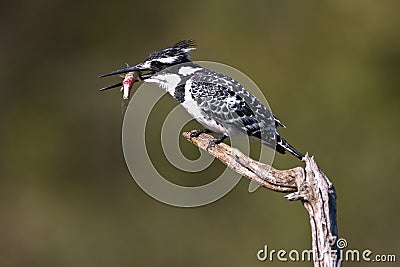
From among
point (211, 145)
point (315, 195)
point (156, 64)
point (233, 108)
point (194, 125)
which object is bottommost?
point (315, 195)

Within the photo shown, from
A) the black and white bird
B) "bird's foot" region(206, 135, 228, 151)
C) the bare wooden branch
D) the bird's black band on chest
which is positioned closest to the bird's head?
the black and white bird

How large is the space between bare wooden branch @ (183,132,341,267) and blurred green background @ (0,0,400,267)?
13.6ft

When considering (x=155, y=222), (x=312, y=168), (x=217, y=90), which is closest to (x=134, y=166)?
(x=155, y=222)

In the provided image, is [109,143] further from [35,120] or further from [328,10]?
[328,10]

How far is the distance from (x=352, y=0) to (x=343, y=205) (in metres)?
2.24

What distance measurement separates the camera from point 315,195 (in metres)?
3.42

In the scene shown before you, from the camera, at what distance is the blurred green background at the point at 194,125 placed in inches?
319

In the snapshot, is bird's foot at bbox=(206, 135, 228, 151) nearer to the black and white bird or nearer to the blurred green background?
the black and white bird

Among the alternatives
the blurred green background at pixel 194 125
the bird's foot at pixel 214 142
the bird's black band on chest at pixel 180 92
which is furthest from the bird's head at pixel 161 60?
the blurred green background at pixel 194 125

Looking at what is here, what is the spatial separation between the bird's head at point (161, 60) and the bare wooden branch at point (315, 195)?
932 millimetres

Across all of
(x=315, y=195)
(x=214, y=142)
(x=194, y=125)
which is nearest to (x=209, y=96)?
(x=214, y=142)

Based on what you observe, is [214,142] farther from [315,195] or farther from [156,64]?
[315,195]

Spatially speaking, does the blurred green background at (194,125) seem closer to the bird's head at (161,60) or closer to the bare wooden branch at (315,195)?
the bird's head at (161,60)

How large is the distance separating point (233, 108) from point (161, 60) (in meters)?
0.47
